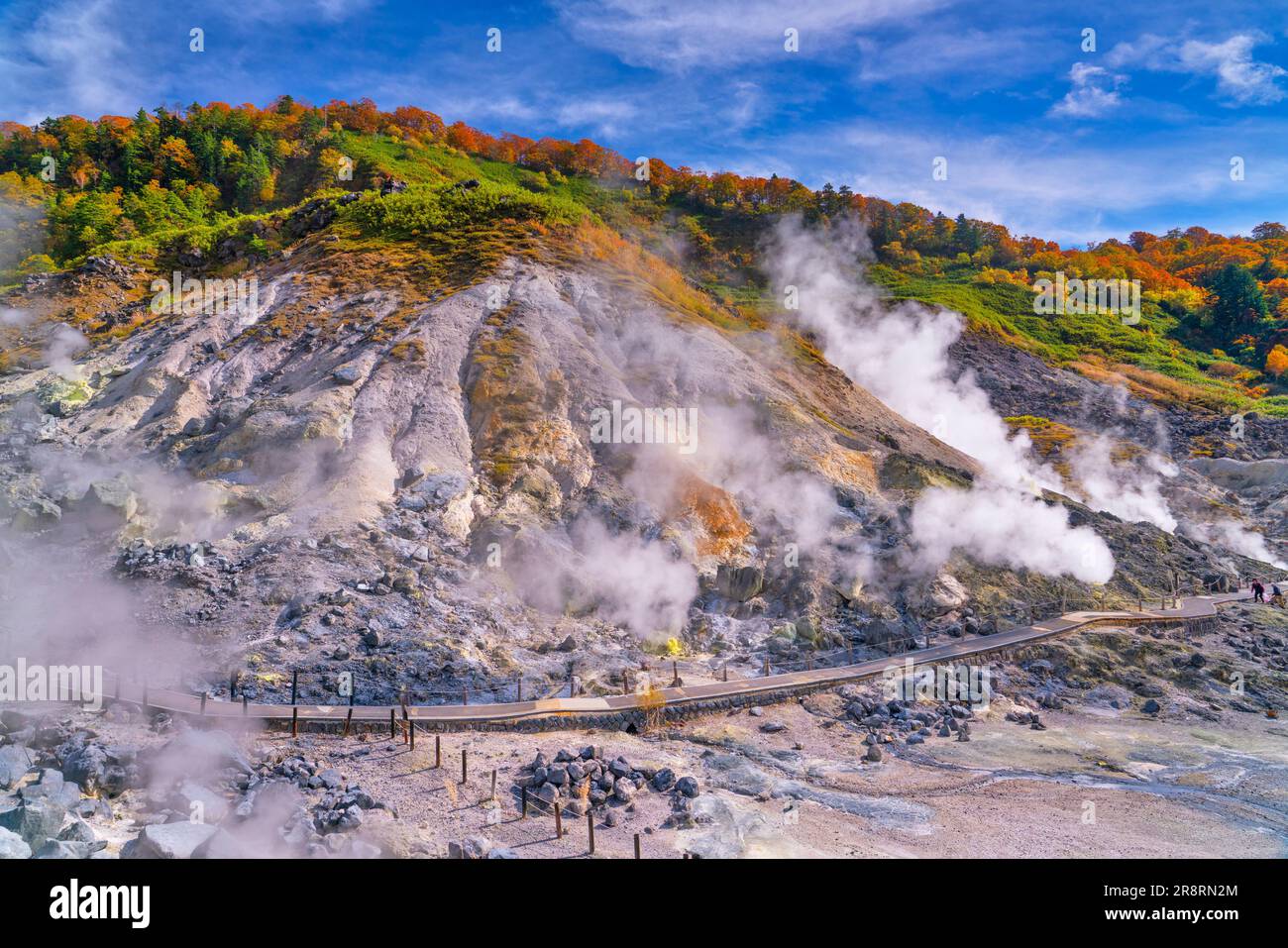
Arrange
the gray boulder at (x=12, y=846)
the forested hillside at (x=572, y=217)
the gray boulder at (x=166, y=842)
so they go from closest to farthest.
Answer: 1. the gray boulder at (x=12, y=846)
2. the gray boulder at (x=166, y=842)
3. the forested hillside at (x=572, y=217)

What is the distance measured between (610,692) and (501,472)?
39.8 feet

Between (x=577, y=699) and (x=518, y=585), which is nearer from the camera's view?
(x=577, y=699)

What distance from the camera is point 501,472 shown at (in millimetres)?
32250

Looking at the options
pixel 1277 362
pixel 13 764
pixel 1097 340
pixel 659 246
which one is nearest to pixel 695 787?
pixel 13 764

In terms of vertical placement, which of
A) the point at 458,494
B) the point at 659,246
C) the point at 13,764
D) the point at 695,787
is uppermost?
the point at 659,246

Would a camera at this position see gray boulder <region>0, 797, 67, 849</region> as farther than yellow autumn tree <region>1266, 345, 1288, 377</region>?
No

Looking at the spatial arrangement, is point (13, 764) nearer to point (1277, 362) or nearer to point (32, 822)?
point (32, 822)

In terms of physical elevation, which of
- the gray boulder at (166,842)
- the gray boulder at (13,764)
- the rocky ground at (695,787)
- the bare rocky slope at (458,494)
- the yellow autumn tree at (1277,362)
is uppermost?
the yellow autumn tree at (1277,362)

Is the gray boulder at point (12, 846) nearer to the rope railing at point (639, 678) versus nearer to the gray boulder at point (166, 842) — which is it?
the gray boulder at point (166, 842)

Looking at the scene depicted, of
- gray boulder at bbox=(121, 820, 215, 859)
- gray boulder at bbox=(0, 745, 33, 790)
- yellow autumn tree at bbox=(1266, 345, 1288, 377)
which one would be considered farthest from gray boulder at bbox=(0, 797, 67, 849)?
yellow autumn tree at bbox=(1266, 345, 1288, 377)

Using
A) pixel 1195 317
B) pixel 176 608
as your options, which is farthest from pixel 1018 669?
pixel 1195 317

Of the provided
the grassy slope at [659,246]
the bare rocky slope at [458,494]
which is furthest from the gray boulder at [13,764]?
the grassy slope at [659,246]

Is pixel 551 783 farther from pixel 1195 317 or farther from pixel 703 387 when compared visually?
pixel 1195 317

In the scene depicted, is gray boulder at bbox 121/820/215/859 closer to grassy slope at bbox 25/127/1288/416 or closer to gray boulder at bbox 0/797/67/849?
gray boulder at bbox 0/797/67/849
